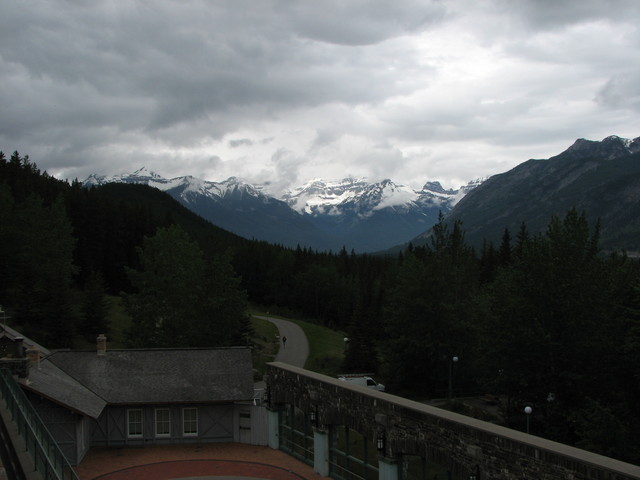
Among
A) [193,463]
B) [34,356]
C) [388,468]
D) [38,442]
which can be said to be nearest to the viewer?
[38,442]

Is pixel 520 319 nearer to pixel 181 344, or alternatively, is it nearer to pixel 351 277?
pixel 181 344

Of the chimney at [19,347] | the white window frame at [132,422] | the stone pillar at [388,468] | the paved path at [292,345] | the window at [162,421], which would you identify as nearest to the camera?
the stone pillar at [388,468]

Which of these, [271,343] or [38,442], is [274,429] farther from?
[271,343]

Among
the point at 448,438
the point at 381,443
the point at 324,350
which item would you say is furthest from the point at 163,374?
the point at 324,350

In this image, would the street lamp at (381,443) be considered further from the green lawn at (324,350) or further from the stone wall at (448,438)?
the green lawn at (324,350)

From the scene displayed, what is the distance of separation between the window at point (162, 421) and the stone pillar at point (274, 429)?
18.0ft

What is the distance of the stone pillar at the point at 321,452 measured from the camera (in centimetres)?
2802

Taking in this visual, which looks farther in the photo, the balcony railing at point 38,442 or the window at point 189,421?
the window at point 189,421

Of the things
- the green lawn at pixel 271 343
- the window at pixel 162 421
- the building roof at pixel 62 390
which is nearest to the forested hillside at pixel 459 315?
the green lawn at pixel 271 343

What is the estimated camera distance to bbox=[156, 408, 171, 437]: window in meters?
33.0

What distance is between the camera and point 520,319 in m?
39.7

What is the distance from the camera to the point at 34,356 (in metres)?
29.9

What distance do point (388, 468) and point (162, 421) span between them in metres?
15.0

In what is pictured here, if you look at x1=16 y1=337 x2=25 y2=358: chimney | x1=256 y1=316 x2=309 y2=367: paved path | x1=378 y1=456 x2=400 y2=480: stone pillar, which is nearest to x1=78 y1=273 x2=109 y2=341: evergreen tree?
x1=256 y1=316 x2=309 y2=367: paved path
